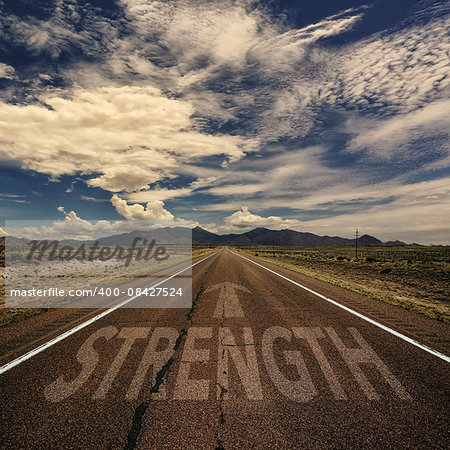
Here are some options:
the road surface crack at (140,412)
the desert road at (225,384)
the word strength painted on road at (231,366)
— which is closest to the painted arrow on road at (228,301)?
the desert road at (225,384)

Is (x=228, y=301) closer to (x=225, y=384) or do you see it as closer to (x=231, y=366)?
(x=231, y=366)

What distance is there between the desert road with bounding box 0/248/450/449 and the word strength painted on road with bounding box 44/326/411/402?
19 millimetres

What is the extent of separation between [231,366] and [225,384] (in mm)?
492

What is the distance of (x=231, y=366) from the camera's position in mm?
3904

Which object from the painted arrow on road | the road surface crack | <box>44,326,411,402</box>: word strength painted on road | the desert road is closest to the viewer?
the road surface crack

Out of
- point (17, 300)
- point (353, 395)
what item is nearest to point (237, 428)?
point (353, 395)

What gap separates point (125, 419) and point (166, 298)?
5986 millimetres

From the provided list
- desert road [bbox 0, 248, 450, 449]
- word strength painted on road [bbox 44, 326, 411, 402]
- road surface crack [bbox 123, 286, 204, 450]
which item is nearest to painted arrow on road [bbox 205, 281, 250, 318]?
desert road [bbox 0, 248, 450, 449]

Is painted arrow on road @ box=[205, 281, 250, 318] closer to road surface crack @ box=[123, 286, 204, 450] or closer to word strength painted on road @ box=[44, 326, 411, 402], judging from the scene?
word strength painted on road @ box=[44, 326, 411, 402]

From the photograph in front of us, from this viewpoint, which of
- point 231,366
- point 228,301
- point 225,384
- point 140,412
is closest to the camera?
point 140,412

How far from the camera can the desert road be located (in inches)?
Answer: 98.7

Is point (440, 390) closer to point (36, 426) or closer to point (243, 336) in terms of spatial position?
point (243, 336)

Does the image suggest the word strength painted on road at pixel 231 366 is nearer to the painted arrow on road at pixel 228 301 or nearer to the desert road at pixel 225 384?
the desert road at pixel 225 384

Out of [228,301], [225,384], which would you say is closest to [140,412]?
[225,384]
